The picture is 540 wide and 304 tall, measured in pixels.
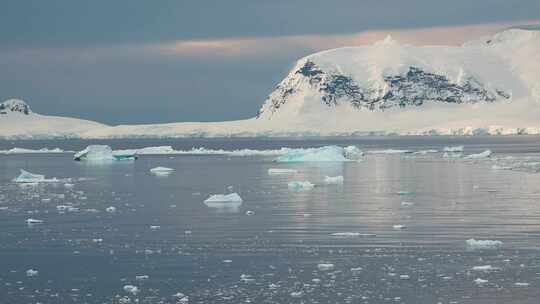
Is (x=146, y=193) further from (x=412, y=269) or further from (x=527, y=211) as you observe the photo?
(x=412, y=269)

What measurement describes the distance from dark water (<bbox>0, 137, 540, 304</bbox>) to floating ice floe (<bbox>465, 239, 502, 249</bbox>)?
19 cm

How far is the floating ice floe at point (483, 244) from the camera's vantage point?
18.7 m

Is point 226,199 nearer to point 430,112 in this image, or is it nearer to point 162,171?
point 162,171

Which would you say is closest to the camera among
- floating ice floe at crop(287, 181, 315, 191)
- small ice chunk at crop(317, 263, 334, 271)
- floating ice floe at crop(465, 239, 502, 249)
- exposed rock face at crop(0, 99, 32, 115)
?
small ice chunk at crop(317, 263, 334, 271)

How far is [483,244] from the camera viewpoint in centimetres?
1892

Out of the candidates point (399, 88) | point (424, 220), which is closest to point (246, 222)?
point (424, 220)

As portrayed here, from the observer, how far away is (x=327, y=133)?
584 feet

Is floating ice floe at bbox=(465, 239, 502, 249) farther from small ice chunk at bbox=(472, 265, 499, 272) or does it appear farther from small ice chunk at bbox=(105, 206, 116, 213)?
small ice chunk at bbox=(105, 206, 116, 213)

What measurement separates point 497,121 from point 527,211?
139 metres

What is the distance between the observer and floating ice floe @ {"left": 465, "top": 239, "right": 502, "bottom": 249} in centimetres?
1866

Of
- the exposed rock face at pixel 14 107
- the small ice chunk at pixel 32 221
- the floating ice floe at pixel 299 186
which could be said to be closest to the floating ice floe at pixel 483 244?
the small ice chunk at pixel 32 221

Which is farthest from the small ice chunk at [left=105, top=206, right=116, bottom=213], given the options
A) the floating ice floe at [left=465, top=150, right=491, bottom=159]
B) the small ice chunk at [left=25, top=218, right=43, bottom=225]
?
the floating ice floe at [left=465, top=150, right=491, bottom=159]

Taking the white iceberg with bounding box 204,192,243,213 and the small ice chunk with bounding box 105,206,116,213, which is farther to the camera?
the white iceberg with bounding box 204,192,243,213

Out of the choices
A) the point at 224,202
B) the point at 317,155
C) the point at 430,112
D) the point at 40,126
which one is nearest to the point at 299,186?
the point at 224,202
